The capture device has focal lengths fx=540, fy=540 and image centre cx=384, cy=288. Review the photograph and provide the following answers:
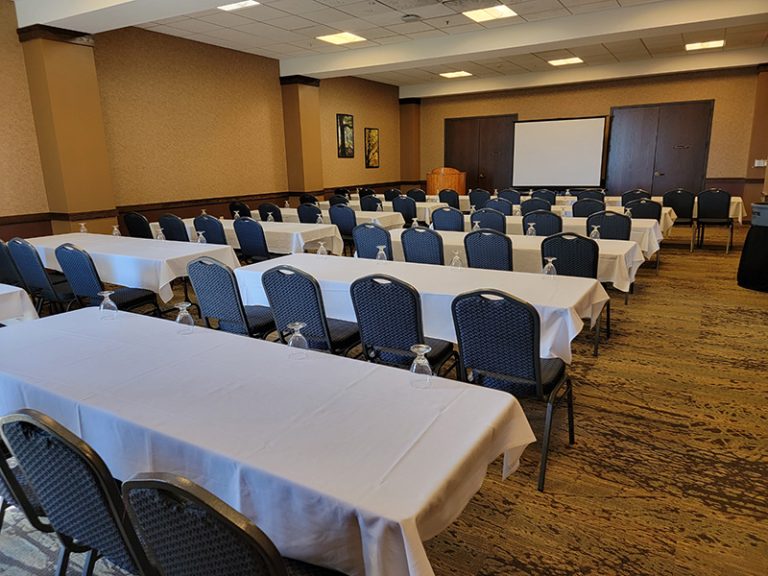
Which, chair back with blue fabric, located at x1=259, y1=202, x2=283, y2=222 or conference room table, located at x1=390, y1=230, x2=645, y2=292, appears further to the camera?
chair back with blue fabric, located at x1=259, y1=202, x2=283, y2=222

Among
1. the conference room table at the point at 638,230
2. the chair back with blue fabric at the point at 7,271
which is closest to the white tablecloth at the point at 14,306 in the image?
the chair back with blue fabric at the point at 7,271

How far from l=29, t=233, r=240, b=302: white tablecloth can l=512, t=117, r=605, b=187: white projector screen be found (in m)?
10.6

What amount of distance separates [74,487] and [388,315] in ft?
5.86

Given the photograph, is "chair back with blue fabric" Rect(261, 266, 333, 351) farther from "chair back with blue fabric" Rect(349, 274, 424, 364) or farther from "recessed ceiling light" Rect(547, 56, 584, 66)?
"recessed ceiling light" Rect(547, 56, 584, 66)

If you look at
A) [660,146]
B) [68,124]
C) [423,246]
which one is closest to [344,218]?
[423,246]

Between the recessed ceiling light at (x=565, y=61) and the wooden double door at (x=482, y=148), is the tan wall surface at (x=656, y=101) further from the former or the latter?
the recessed ceiling light at (x=565, y=61)

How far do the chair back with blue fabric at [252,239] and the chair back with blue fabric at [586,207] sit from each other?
14.9 feet

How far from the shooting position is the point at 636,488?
264cm

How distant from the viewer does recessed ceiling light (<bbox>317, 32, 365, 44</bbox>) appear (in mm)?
8773

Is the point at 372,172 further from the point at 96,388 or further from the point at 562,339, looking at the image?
the point at 96,388

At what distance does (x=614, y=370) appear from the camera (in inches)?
161

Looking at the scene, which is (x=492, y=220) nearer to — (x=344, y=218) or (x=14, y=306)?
(x=344, y=218)

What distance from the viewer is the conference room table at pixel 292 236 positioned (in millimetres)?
6395

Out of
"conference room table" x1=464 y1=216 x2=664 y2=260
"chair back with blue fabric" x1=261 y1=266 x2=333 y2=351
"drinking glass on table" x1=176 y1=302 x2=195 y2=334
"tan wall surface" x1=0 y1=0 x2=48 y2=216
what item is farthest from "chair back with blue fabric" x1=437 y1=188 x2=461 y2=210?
"drinking glass on table" x1=176 y1=302 x2=195 y2=334
